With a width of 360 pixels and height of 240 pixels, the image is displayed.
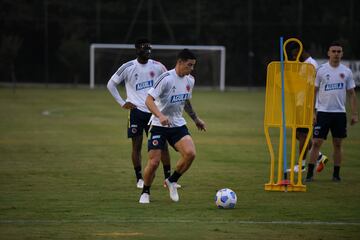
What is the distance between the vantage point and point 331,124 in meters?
14.6

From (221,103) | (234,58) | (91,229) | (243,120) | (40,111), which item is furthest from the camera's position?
(234,58)

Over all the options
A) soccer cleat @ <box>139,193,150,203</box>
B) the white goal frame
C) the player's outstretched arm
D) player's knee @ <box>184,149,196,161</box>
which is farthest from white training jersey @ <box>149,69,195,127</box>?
the white goal frame

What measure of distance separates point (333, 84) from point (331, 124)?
0.65m

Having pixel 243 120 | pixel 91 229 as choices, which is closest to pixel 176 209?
pixel 91 229

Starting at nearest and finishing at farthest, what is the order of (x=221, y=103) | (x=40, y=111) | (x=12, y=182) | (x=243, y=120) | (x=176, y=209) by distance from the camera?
(x=176, y=209), (x=12, y=182), (x=243, y=120), (x=40, y=111), (x=221, y=103)

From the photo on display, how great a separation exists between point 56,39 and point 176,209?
140ft

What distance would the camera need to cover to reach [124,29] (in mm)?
53344

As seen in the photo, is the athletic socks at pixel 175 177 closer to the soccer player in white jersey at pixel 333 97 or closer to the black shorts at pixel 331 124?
the soccer player in white jersey at pixel 333 97

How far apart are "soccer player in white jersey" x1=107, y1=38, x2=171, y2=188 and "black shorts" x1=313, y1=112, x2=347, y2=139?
2.63 metres

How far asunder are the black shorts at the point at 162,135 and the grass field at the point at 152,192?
80 centimetres

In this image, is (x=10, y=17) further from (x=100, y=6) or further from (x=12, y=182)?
(x=12, y=182)

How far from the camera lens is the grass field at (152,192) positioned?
1005 centimetres

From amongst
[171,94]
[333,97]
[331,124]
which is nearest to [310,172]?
[331,124]

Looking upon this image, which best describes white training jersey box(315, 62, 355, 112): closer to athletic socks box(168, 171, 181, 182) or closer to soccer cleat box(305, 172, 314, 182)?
soccer cleat box(305, 172, 314, 182)
